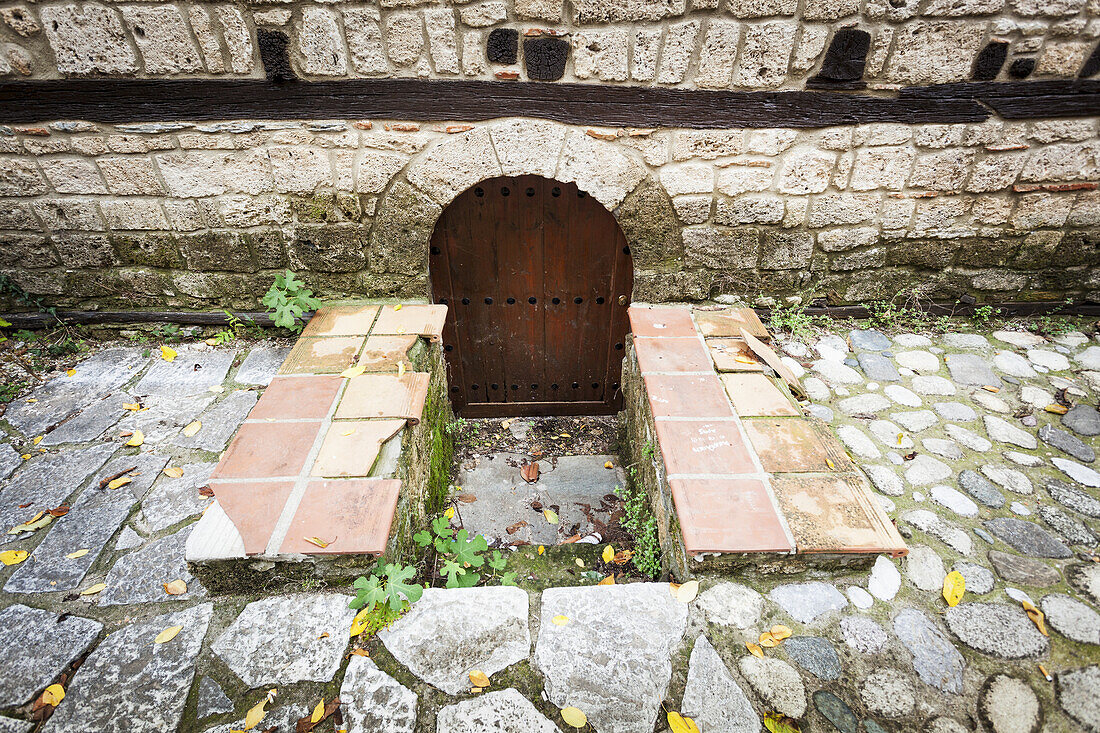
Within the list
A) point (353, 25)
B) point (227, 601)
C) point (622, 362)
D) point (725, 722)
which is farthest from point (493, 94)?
point (725, 722)

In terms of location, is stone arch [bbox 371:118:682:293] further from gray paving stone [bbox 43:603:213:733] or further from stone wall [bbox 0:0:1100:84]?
gray paving stone [bbox 43:603:213:733]

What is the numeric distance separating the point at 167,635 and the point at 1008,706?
2637 mm

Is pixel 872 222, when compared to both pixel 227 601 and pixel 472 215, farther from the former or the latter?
pixel 227 601

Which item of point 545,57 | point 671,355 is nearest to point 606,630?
point 671,355

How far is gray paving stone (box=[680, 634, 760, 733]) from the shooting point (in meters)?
1.41

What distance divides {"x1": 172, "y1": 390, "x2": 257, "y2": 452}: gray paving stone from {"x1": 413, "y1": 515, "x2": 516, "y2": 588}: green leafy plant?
1123 millimetres

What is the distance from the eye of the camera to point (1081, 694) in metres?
1.47

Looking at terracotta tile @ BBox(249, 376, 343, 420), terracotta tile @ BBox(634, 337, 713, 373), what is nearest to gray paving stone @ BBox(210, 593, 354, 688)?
terracotta tile @ BBox(249, 376, 343, 420)

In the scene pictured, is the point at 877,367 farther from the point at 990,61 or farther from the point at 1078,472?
the point at 990,61

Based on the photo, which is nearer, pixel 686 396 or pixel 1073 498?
pixel 1073 498

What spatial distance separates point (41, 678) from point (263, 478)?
820 mm

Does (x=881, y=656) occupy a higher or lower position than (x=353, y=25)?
lower

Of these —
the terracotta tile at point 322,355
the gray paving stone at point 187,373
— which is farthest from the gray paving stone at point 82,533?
the terracotta tile at point 322,355

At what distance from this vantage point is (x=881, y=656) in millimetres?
1565
